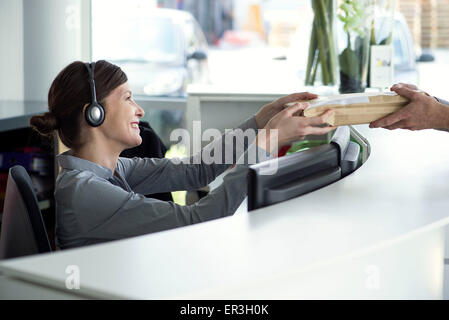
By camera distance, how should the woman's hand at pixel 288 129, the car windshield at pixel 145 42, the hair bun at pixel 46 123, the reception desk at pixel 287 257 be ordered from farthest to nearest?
the car windshield at pixel 145 42, the hair bun at pixel 46 123, the woman's hand at pixel 288 129, the reception desk at pixel 287 257

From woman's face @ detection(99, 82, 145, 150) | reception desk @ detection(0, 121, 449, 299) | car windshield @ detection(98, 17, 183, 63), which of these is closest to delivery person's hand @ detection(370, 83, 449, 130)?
reception desk @ detection(0, 121, 449, 299)

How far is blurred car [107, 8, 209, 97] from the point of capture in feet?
14.3

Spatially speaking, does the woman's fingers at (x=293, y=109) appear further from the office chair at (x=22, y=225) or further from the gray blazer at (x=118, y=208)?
the office chair at (x=22, y=225)

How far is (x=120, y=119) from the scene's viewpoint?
1611mm

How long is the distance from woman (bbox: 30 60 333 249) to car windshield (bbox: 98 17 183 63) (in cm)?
235

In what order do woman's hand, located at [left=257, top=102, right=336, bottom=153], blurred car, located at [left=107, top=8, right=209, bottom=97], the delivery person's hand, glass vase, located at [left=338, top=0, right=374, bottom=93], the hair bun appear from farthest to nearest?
1. blurred car, located at [left=107, top=8, right=209, bottom=97]
2. glass vase, located at [left=338, top=0, right=374, bottom=93]
3. the hair bun
4. the delivery person's hand
5. woman's hand, located at [left=257, top=102, right=336, bottom=153]

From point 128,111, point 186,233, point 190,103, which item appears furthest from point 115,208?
point 190,103

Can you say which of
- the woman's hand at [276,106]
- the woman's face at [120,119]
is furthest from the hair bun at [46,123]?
the woman's hand at [276,106]

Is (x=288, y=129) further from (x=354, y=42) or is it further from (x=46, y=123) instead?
(x=354, y=42)

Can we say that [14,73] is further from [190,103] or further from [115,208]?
[115,208]

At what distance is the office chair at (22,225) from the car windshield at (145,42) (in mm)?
2745

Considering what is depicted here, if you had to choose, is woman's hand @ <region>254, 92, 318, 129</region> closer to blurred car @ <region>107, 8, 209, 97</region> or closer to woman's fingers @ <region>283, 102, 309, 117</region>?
woman's fingers @ <region>283, 102, 309, 117</region>

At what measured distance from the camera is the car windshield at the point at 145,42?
13.8ft

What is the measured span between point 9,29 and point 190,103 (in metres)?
1.30
